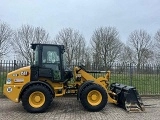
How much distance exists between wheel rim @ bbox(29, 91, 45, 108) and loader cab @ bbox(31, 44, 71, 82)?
0.73 metres

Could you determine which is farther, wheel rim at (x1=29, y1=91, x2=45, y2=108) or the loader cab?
the loader cab

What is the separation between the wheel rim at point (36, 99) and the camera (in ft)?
33.5

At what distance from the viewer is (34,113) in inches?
398

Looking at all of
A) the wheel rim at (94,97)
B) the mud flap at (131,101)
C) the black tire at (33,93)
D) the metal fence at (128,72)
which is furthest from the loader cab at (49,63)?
the metal fence at (128,72)

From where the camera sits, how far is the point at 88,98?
10.6m

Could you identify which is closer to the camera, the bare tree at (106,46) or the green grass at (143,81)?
the green grass at (143,81)

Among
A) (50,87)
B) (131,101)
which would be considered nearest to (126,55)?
(131,101)

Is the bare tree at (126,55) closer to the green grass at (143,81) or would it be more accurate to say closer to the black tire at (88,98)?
the green grass at (143,81)

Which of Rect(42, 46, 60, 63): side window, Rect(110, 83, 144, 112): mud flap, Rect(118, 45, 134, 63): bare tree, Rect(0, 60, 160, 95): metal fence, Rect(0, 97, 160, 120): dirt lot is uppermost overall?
Rect(118, 45, 134, 63): bare tree

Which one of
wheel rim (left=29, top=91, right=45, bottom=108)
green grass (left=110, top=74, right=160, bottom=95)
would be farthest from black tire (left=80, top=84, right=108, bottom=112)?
green grass (left=110, top=74, right=160, bottom=95)

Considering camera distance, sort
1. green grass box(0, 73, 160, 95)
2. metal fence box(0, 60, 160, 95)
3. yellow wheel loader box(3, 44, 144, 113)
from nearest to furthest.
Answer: yellow wheel loader box(3, 44, 144, 113)
metal fence box(0, 60, 160, 95)
green grass box(0, 73, 160, 95)

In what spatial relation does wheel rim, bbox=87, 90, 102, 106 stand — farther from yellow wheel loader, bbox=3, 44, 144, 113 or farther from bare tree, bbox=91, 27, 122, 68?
bare tree, bbox=91, 27, 122, 68

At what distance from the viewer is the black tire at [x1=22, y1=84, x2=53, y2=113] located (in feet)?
33.1

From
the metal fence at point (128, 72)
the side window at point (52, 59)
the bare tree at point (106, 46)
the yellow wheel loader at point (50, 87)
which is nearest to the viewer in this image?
the yellow wheel loader at point (50, 87)
